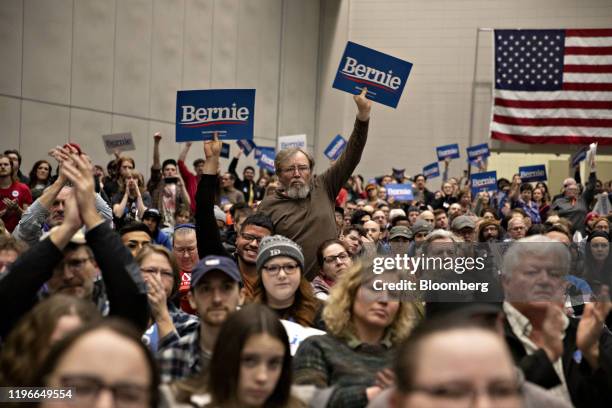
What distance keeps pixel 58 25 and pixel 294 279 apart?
1257 cm

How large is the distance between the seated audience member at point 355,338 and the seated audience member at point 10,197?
6.11 meters

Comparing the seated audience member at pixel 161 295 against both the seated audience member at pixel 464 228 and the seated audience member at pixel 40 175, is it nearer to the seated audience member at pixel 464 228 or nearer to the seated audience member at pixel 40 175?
the seated audience member at pixel 464 228

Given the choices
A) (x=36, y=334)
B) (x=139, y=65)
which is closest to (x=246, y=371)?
(x=36, y=334)

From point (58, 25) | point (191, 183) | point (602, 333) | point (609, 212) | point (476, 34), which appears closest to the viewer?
point (602, 333)

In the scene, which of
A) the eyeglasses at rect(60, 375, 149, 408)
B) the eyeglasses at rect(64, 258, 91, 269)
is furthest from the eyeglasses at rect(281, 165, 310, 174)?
the eyeglasses at rect(60, 375, 149, 408)

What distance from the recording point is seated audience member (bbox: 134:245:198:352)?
452cm

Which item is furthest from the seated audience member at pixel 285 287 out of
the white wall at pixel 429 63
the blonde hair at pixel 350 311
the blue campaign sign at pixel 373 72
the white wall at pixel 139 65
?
the white wall at pixel 429 63

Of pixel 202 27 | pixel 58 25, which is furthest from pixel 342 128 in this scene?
pixel 58 25

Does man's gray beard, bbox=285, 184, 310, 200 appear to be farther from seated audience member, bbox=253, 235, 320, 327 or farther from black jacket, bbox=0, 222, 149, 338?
black jacket, bbox=0, 222, 149, 338

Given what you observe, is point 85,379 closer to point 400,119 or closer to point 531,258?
point 531,258

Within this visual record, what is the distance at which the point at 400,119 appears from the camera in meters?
29.2

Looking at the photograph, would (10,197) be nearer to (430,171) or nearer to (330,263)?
(330,263)

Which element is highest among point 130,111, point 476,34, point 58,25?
A: point 476,34

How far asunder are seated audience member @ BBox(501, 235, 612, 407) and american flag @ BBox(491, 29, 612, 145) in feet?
A: 73.7
